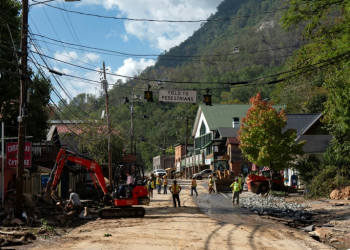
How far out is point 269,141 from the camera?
37.5 m

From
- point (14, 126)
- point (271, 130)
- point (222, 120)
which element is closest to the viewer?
point (14, 126)

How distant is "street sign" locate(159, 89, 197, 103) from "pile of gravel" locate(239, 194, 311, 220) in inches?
320

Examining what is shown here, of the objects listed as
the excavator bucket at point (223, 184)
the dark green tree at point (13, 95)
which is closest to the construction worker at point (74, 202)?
the dark green tree at point (13, 95)

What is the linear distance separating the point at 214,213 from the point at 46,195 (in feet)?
30.3

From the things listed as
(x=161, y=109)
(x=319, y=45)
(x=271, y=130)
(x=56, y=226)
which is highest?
(x=161, y=109)

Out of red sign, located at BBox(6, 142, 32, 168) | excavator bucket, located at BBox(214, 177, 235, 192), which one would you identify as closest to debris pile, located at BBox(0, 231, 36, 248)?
red sign, located at BBox(6, 142, 32, 168)

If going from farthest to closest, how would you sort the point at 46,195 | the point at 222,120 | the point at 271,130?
the point at 222,120, the point at 271,130, the point at 46,195

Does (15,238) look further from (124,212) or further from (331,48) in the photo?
(331,48)

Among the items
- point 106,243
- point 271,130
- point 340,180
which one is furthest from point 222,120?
point 106,243

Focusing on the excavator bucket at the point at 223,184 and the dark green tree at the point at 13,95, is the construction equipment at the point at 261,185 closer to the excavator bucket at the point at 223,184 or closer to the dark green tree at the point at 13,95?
the excavator bucket at the point at 223,184

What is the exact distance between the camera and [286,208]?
27.8 m

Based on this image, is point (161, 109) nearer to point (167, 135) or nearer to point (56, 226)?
point (167, 135)

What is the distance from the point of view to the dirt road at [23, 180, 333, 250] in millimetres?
15609

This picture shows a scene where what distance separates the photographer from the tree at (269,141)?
37.2 m
